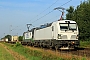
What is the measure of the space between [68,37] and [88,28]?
2233 centimetres

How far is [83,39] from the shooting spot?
51125 mm

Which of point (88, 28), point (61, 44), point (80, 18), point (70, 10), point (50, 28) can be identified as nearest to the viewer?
point (61, 44)

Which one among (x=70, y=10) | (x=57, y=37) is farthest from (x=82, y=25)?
(x=57, y=37)

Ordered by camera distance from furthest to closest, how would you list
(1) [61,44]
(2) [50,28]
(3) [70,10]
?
1. (3) [70,10]
2. (2) [50,28]
3. (1) [61,44]

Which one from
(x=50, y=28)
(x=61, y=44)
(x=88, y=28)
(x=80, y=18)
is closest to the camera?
(x=61, y=44)

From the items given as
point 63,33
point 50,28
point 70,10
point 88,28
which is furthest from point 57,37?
point 70,10

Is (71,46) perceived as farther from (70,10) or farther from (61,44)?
(70,10)

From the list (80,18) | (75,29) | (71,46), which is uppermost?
(80,18)

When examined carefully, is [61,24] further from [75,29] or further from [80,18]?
[80,18]

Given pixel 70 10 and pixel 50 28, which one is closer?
pixel 50 28

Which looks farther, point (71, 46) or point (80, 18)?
point (80, 18)

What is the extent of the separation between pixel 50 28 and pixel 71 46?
518cm

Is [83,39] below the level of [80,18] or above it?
below

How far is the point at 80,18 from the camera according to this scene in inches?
2098
